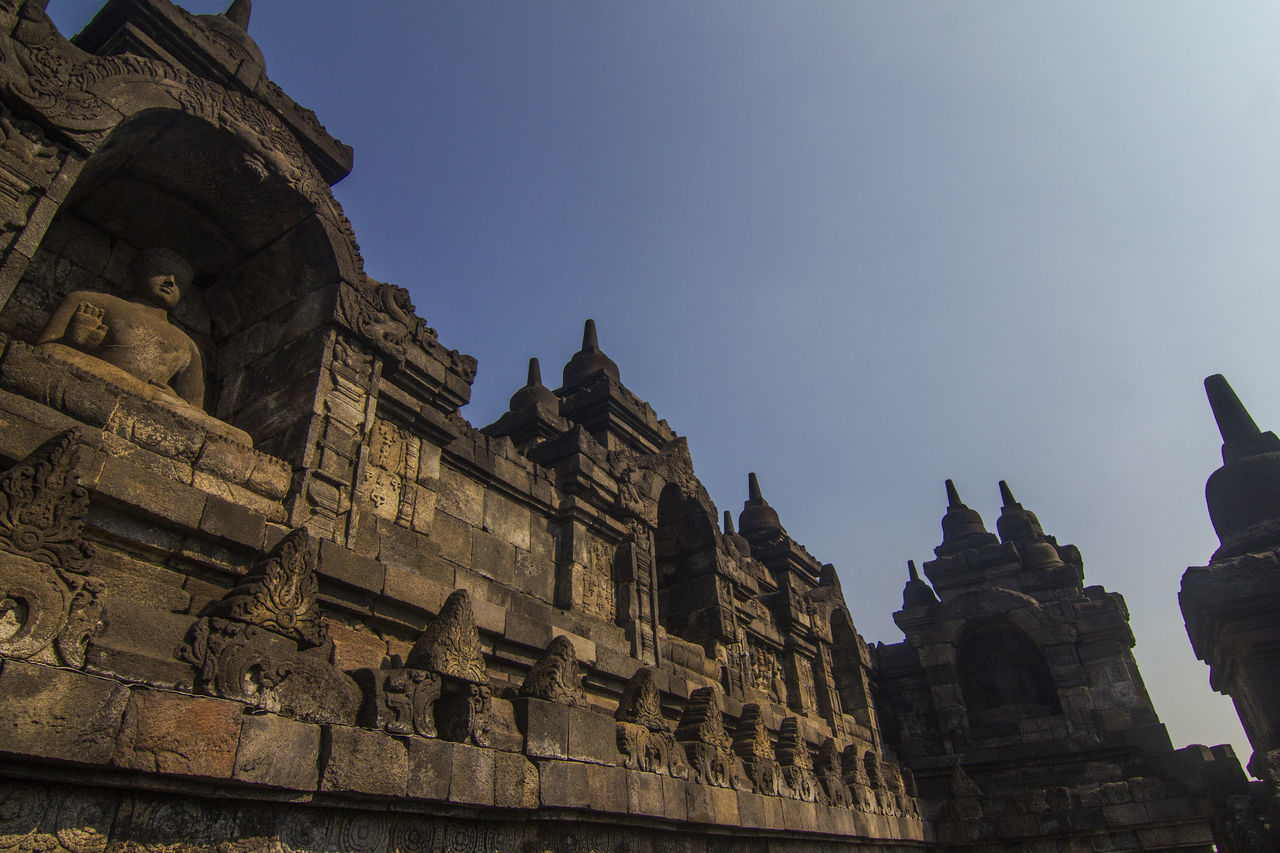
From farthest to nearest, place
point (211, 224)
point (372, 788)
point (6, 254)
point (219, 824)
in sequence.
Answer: point (211, 224) < point (6, 254) < point (372, 788) < point (219, 824)

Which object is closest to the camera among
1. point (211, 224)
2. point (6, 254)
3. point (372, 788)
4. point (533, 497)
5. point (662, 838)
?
point (372, 788)

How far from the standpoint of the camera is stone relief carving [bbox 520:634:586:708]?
5051 millimetres

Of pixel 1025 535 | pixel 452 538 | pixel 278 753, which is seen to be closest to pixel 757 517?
pixel 1025 535

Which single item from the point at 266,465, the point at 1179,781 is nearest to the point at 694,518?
the point at 266,465

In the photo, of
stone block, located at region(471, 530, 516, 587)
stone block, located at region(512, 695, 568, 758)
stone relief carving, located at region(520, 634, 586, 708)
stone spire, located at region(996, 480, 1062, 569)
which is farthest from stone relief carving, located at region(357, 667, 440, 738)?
stone spire, located at region(996, 480, 1062, 569)

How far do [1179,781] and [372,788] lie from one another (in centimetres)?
1468

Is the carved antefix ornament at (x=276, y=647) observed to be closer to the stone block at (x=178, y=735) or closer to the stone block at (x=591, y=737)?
the stone block at (x=178, y=735)

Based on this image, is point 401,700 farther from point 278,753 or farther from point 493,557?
point 493,557

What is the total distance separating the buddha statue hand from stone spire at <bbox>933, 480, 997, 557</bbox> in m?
19.2

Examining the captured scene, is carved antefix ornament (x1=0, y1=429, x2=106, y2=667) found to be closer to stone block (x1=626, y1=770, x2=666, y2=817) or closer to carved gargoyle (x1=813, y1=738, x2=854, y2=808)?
stone block (x1=626, y1=770, x2=666, y2=817)

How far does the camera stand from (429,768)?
3941mm

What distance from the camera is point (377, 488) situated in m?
6.57

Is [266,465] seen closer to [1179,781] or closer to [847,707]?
[847,707]

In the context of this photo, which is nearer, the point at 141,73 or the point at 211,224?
the point at 141,73
